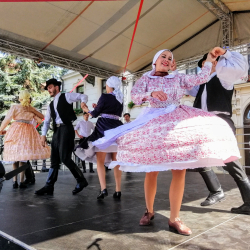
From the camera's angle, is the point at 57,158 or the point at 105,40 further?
the point at 105,40

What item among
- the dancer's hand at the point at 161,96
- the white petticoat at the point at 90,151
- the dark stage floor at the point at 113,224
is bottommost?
the dark stage floor at the point at 113,224

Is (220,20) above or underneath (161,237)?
above

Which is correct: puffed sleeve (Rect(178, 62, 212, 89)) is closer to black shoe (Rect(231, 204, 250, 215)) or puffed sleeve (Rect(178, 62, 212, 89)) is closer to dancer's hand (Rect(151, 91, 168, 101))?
dancer's hand (Rect(151, 91, 168, 101))

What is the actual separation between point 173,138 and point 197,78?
544mm

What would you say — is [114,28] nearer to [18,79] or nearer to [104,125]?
[104,125]

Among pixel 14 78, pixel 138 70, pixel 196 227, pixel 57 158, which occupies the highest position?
pixel 14 78

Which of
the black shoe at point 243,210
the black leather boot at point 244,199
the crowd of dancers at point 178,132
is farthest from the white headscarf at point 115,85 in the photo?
the black shoe at point 243,210

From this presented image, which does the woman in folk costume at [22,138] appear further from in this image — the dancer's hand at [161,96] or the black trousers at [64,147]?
the dancer's hand at [161,96]

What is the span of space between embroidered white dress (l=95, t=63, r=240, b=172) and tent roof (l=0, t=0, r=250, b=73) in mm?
3850

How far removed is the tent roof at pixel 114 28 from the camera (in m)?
5.12

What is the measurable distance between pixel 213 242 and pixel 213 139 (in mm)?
661

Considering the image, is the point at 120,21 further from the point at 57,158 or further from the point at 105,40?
the point at 57,158

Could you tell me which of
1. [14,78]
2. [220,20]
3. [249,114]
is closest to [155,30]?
[220,20]

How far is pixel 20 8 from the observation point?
15.8ft
